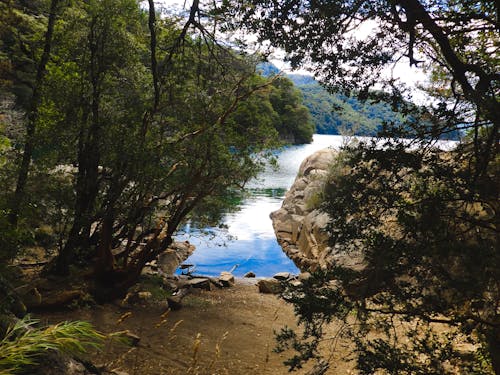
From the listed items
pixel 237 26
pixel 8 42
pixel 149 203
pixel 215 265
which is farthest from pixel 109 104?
pixel 8 42

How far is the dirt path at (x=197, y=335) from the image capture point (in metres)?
5.64

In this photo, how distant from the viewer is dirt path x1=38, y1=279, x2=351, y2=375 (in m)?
5.64

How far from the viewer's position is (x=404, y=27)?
3.26 m

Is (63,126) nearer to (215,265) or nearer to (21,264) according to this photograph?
A: (21,264)

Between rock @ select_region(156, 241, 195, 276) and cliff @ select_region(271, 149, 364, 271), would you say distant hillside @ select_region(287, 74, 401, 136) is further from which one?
rock @ select_region(156, 241, 195, 276)

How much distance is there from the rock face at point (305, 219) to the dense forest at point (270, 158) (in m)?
6.92

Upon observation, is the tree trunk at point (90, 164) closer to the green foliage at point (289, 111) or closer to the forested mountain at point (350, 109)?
the forested mountain at point (350, 109)

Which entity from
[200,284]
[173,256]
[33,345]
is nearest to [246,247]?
[173,256]

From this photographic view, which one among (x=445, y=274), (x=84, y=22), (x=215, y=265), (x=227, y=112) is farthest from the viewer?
(x=215, y=265)

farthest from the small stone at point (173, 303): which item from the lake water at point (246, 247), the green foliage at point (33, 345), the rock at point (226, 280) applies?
the green foliage at point (33, 345)

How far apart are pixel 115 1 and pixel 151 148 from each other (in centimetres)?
265

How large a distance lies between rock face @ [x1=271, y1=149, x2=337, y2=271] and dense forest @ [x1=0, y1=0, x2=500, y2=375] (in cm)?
692

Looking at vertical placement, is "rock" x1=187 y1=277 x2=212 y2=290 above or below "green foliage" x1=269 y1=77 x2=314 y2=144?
below

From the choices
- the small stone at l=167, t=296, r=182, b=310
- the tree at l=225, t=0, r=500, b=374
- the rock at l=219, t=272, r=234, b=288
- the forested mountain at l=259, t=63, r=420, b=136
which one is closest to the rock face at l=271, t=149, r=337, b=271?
the forested mountain at l=259, t=63, r=420, b=136
